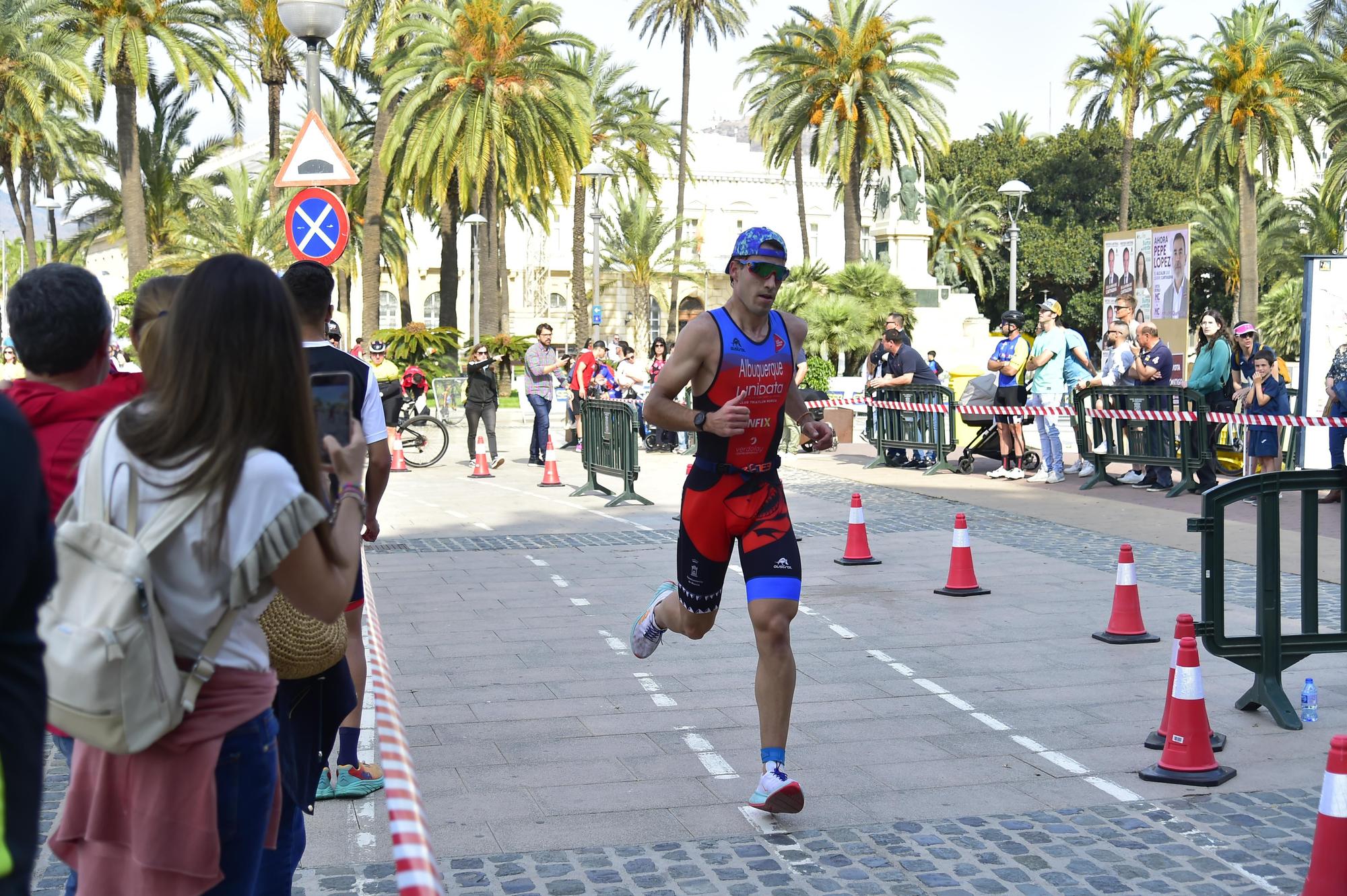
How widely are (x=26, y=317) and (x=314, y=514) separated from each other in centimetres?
87

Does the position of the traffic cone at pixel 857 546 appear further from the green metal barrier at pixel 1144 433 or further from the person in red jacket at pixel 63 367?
the person in red jacket at pixel 63 367

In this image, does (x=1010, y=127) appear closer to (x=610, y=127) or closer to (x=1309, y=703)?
(x=610, y=127)

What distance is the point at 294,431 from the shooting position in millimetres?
2580

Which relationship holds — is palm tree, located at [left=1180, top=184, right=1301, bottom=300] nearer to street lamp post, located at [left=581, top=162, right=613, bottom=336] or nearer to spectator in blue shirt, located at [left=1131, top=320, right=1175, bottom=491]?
street lamp post, located at [left=581, top=162, right=613, bottom=336]

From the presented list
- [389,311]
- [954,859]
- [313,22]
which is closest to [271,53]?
[313,22]

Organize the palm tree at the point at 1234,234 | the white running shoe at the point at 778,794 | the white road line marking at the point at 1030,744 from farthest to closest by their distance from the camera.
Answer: the palm tree at the point at 1234,234
the white road line marking at the point at 1030,744
the white running shoe at the point at 778,794

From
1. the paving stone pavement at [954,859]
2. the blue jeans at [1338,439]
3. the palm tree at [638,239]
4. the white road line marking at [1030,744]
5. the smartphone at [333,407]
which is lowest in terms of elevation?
the paving stone pavement at [954,859]

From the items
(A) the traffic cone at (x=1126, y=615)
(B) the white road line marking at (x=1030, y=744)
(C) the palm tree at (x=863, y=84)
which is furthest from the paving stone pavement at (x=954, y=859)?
(C) the palm tree at (x=863, y=84)

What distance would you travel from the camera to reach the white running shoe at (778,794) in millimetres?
4973

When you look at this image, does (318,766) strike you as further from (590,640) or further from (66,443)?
(590,640)

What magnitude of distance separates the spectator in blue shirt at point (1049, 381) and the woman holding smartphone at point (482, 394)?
22.6ft

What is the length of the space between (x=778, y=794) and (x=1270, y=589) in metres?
2.52

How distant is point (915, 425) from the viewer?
1816 cm

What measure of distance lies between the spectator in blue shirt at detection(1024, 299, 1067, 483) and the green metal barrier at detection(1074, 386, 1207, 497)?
373 mm
